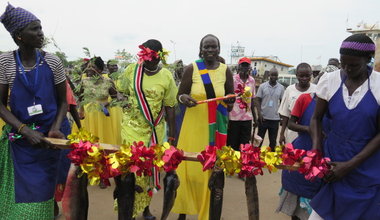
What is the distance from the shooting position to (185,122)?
133 inches

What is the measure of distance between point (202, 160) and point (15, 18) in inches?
69.8

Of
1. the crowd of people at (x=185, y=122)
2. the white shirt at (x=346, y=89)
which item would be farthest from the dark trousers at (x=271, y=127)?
the white shirt at (x=346, y=89)

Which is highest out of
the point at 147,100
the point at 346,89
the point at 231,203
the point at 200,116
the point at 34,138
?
the point at 346,89

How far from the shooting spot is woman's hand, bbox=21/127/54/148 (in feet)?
7.34

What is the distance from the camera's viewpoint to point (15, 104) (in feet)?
7.68

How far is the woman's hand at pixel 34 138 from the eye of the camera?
2238mm

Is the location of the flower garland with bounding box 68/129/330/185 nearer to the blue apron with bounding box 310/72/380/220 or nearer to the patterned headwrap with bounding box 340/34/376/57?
the blue apron with bounding box 310/72/380/220

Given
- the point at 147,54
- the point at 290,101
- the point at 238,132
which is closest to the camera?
the point at 147,54

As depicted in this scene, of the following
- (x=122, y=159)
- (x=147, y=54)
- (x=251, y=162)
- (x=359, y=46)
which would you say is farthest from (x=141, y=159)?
(x=359, y=46)

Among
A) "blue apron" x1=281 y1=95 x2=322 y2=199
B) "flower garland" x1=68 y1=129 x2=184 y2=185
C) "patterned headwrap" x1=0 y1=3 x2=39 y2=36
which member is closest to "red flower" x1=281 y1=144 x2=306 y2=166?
"flower garland" x1=68 y1=129 x2=184 y2=185

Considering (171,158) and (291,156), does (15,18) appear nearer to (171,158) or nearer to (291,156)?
(171,158)

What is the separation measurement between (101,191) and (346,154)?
361cm

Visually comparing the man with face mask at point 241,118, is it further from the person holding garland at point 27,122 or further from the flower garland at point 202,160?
the person holding garland at point 27,122

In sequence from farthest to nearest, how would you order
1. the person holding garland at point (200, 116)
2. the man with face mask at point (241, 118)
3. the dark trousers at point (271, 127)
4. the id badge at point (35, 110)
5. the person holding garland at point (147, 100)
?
the dark trousers at point (271, 127) → the man with face mask at point (241, 118) → the person holding garland at point (200, 116) → the person holding garland at point (147, 100) → the id badge at point (35, 110)
